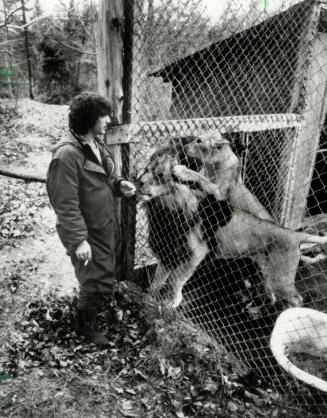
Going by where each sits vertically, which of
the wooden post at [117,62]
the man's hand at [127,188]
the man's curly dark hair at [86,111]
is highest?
the wooden post at [117,62]

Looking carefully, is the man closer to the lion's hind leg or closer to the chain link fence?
the chain link fence

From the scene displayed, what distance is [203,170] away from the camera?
4539 mm

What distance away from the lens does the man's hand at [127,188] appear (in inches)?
120

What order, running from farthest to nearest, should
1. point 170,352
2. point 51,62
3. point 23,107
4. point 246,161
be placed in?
point 51,62 < point 23,107 < point 246,161 < point 170,352

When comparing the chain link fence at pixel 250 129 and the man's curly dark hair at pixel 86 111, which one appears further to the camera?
the chain link fence at pixel 250 129

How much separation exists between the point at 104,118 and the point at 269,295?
268cm

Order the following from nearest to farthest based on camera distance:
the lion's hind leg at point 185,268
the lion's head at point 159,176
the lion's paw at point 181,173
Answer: the lion's head at point 159,176 < the lion's paw at point 181,173 < the lion's hind leg at point 185,268

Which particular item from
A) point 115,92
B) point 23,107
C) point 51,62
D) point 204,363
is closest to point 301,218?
point 204,363

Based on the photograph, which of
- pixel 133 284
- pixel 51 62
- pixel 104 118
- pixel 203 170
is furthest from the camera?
pixel 51 62

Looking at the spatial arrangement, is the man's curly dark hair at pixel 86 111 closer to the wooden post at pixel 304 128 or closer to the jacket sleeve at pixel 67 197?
the jacket sleeve at pixel 67 197

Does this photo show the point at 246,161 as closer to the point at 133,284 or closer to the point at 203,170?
the point at 203,170

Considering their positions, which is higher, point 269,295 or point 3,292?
point 3,292

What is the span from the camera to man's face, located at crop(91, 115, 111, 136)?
2.66 m

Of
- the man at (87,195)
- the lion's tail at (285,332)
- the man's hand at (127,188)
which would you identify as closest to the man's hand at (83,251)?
the man at (87,195)
